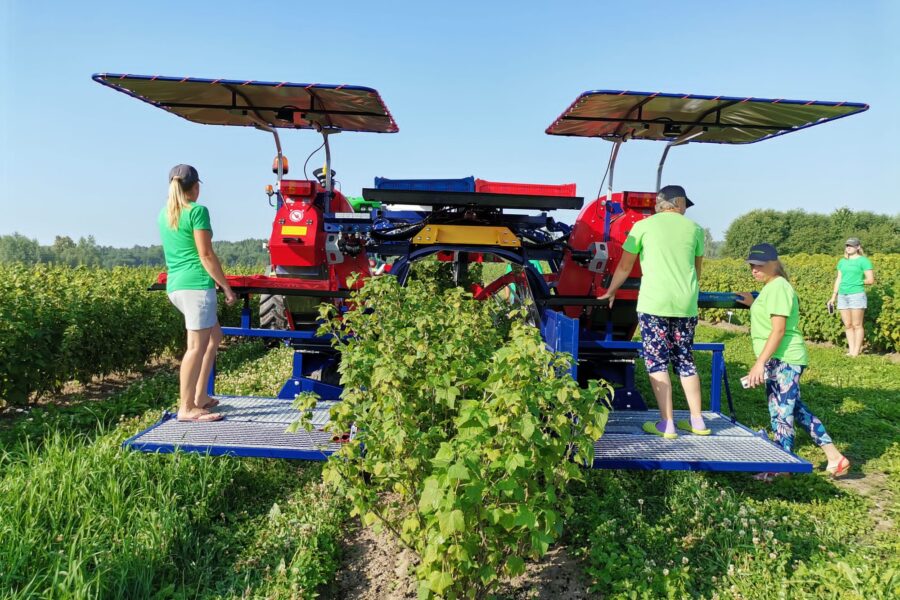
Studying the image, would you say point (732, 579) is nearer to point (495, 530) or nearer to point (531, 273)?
point (495, 530)

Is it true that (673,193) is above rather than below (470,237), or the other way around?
above

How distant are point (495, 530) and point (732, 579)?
1.48 metres

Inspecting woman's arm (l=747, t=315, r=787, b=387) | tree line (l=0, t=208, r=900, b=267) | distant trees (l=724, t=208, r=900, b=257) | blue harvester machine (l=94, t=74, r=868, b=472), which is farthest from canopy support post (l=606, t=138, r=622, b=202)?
distant trees (l=724, t=208, r=900, b=257)

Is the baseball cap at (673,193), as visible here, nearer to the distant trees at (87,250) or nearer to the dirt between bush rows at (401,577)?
the dirt between bush rows at (401,577)

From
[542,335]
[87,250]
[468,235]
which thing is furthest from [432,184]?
[87,250]

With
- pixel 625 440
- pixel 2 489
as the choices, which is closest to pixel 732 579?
pixel 625 440

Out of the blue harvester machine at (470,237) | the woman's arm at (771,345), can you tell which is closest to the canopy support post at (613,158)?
the blue harvester machine at (470,237)

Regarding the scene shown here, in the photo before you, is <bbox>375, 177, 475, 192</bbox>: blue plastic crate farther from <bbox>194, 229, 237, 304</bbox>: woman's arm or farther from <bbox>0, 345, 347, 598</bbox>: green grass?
<bbox>0, 345, 347, 598</bbox>: green grass

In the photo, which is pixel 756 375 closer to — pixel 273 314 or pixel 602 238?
pixel 602 238

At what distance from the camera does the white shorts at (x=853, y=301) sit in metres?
9.80

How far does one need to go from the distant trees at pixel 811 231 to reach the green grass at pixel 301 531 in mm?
70790

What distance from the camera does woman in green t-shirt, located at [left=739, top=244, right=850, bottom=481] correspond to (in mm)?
3988

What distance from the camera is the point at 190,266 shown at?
3977 millimetres

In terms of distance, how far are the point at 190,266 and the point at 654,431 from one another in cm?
357
